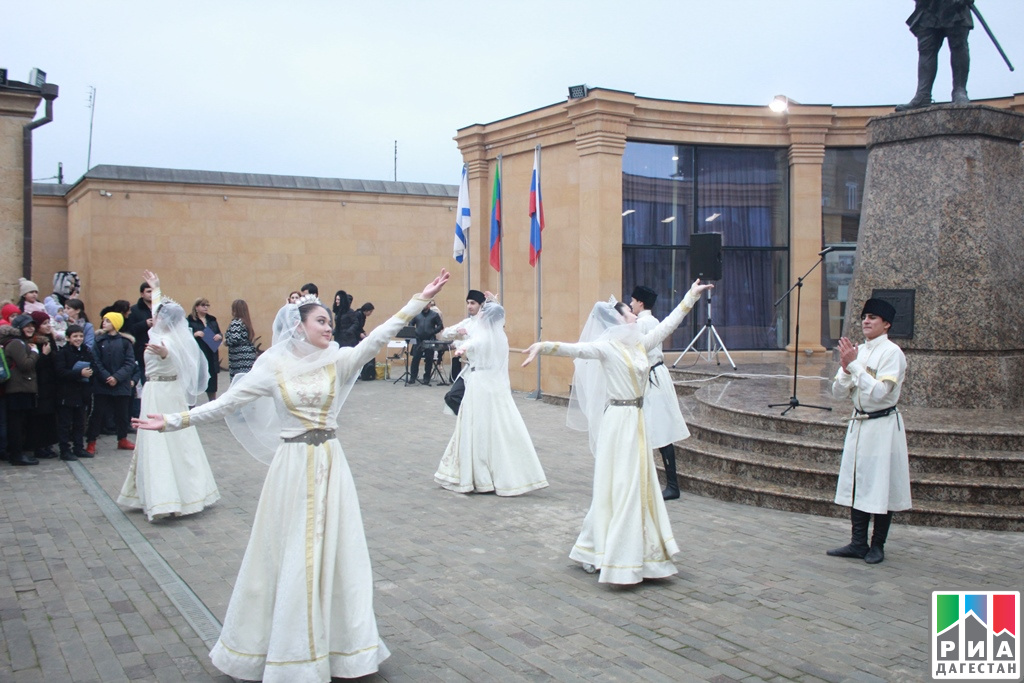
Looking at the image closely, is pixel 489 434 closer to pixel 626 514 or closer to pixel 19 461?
pixel 626 514

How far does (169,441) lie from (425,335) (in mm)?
10952

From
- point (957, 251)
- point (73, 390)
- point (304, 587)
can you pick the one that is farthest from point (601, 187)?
point (304, 587)

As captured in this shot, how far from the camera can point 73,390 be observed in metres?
10.8

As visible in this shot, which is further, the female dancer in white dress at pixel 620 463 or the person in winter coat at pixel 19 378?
the person in winter coat at pixel 19 378

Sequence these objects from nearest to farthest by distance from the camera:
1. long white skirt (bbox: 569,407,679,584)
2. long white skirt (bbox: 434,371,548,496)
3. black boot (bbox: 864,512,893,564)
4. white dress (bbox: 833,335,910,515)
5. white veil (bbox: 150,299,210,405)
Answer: long white skirt (bbox: 569,407,679,584) < white dress (bbox: 833,335,910,515) < black boot (bbox: 864,512,893,564) < white veil (bbox: 150,299,210,405) < long white skirt (bbox: 434,371,548,496)

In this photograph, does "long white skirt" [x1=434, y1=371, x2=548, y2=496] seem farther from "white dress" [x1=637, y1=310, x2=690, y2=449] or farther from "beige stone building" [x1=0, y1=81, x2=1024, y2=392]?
"beige stone building" [x1=0, y1=81, x2=1024, y2=392]

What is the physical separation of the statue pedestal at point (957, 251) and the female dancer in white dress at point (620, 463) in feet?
15.0

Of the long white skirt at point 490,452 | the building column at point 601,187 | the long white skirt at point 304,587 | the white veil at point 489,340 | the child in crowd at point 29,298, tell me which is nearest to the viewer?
the long white skirt at point 304,587

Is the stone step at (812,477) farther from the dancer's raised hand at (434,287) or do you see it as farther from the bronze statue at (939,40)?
the dancer's raised hand at (434,287)

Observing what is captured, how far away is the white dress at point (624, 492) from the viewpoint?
6008 mm

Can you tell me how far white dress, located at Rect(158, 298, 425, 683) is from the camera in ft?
14.5

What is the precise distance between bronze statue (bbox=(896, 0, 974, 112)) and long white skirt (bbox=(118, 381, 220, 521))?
28.6ft

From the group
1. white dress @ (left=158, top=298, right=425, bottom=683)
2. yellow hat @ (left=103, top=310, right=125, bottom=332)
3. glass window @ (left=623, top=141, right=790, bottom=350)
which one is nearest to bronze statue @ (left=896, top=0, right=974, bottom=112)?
glass window @ (left=623, top=141, right=790, bottom=350)

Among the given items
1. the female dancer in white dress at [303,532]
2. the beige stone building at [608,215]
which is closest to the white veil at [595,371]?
the female dancer in white dress at [303,532]
